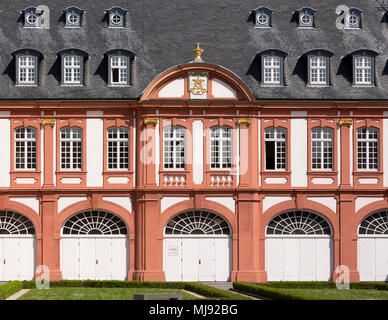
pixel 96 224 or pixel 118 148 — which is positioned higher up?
pixel 118 148

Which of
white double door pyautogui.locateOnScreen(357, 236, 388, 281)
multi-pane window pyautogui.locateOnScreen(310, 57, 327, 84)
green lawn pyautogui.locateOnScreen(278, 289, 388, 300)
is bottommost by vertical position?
green lawn pyautogui.locateOnScreen(278, 289, 388, 300)

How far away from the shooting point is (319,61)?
57.3 m

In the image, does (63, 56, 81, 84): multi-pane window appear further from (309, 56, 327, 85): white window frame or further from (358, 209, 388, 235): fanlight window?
(358, 209, 388, 235): fanlight window

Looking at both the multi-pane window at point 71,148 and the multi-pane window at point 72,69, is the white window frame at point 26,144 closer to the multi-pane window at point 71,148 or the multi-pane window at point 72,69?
the multi-pane window at point 71,148

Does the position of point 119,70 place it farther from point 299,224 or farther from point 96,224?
point 299,224

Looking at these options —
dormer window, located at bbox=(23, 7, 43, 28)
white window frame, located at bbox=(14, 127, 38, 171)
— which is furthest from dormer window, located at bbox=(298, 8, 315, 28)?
white window frame, located at bbox=(14, 127, 38, 171)

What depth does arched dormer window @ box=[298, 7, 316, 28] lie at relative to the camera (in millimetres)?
59531

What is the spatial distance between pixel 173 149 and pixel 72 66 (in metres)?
6.68

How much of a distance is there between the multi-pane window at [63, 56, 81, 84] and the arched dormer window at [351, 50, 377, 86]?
1377cm

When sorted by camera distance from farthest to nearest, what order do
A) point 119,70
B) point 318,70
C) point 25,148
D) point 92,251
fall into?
point 318,70 → point 119,70 → point 25,148 → point 92,251

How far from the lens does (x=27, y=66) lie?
5672cm

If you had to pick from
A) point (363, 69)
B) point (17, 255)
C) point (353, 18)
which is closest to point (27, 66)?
point (17, 255)

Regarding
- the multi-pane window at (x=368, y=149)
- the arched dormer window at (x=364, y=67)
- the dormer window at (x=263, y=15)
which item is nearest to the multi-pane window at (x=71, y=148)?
the dormer window at (x=263, y=15)
